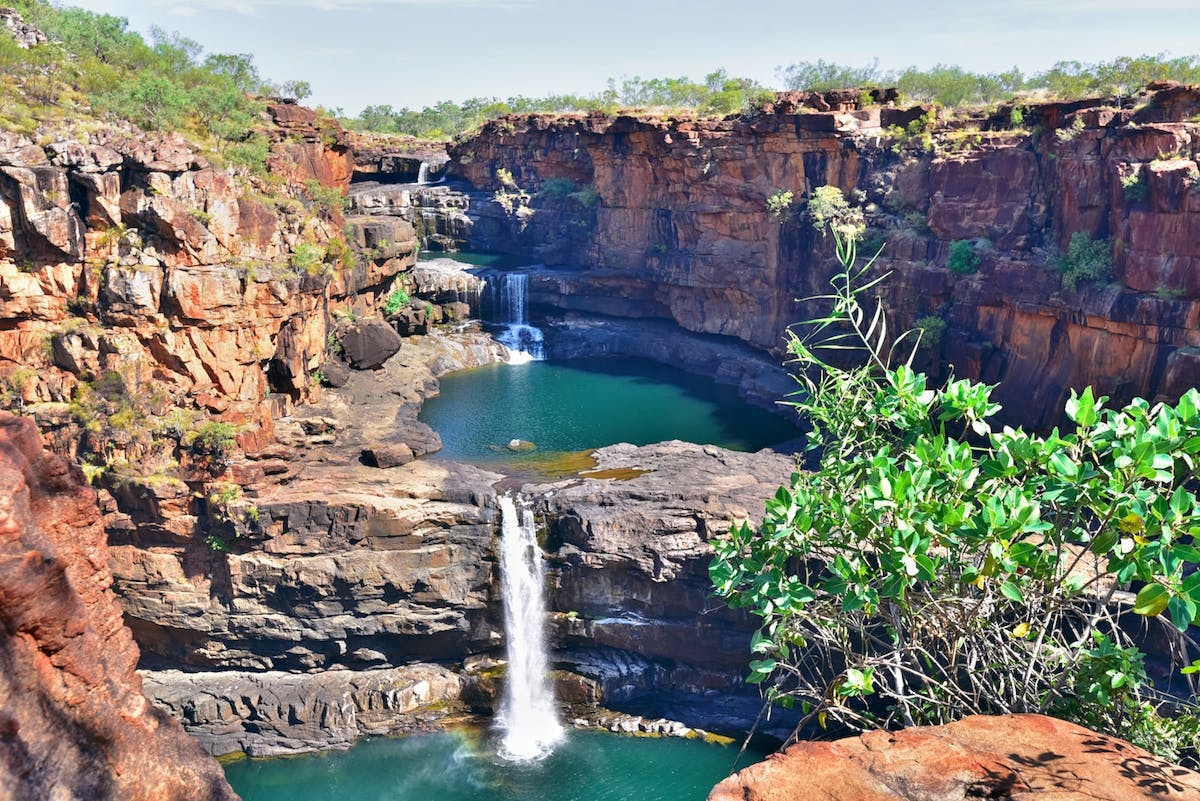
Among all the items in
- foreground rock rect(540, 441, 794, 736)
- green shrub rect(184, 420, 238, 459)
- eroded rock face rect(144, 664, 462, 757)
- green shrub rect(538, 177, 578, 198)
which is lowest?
eroded rock face rect(144, 664, 462, 757)

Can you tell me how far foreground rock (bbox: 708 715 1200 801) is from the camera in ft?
25.1

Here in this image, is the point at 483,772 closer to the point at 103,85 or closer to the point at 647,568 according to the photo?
the point at 647,568

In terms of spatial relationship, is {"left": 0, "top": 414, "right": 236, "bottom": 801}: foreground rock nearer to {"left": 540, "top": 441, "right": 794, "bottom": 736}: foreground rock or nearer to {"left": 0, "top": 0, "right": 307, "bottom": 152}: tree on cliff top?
{"left": 540, "top": 441, "right": 794, "bottom": 736}: foreground rock

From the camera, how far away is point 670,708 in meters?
24.4

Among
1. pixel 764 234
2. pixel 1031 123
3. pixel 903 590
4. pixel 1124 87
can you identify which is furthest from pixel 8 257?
pixel 1124 87

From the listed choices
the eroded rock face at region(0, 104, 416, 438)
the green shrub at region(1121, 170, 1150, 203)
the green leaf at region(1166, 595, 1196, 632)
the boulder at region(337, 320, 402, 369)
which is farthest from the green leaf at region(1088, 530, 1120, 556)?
the boulder at region(337, 320, 402, 369)

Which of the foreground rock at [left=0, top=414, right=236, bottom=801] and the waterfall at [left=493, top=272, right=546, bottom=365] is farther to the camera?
the waterfall at [left=493, top=272, right=546, bottom=365]

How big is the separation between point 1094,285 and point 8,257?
3044 cm

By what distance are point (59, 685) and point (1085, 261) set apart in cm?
2791

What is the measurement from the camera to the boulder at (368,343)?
3750 cm

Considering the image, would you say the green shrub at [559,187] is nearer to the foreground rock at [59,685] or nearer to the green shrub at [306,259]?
the green shrub at [306,259]

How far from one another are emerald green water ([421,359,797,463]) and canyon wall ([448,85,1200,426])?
15.9 ft

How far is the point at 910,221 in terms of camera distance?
3484 cm

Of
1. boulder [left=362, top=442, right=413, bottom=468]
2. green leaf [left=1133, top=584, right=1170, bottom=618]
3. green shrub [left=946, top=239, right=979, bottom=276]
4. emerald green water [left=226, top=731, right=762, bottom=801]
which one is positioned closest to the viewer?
green leaf [left=1133, top=584, right=1170, bottom=618]
